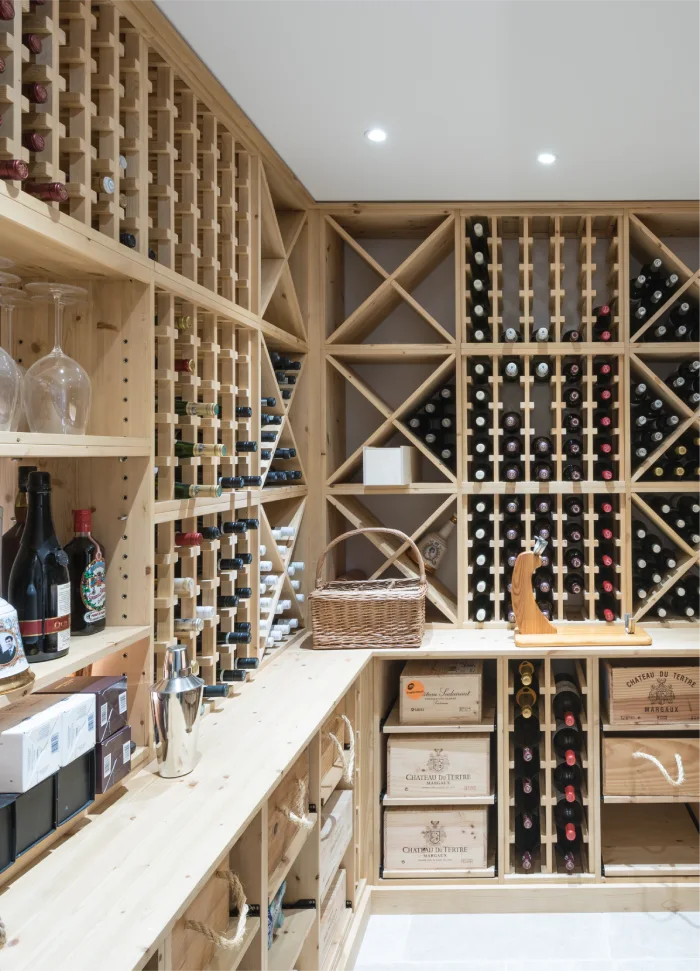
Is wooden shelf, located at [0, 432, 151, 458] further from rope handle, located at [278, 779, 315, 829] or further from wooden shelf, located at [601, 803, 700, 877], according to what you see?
wooden shelf, located at [601, 803, 700, 877]

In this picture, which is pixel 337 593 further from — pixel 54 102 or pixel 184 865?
pixel 54 102

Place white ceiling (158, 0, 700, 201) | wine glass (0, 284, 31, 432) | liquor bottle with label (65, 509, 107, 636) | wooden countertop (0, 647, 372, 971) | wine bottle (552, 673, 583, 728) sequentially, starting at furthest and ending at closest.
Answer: wine bottle (552, 673, 583, 728), white ceiling (158, 0, 700, 201), liquor bottle with label (65, 509, 107, 636), wine glass (0, 284, 31, 432), wooden countertop (0, 647, 372, 971)

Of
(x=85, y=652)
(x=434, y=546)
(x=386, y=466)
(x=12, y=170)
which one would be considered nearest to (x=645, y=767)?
(x=434, y=546)

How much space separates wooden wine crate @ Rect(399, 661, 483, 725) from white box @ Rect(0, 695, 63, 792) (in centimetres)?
150

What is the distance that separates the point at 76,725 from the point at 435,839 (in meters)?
1.68

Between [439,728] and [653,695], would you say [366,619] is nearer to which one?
[439,728]

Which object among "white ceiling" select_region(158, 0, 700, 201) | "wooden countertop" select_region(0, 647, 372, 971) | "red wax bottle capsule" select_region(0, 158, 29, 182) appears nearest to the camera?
"wooden countertop" select_region(0, 647, 372, 971)

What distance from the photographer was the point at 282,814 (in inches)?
62.4

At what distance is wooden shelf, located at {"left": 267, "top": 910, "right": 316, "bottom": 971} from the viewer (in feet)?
5.13

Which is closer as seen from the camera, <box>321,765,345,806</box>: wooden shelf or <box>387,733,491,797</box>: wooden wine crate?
<box>321,765,345,806</box>: wooden shelf

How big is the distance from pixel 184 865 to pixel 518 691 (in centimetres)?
169

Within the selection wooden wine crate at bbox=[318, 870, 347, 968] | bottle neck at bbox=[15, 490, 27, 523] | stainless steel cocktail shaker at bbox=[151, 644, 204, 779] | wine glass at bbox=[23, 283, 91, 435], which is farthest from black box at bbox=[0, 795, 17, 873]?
wooden wine crate at bbox=[318, 870, 347, 968]

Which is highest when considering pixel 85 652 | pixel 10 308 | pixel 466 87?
pixel 466 87

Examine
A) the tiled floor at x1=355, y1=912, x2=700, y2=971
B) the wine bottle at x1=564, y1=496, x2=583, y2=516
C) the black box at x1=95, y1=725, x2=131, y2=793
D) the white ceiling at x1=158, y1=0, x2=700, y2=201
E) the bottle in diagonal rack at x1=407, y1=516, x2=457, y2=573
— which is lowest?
the tiled floor at x1=355, y1=912, x2=700, y2=971
